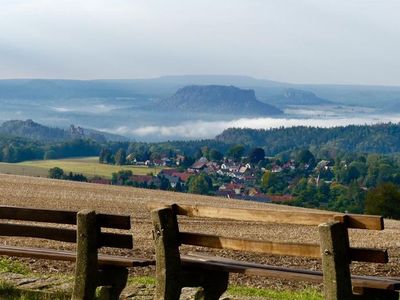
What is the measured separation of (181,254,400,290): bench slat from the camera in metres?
8.00

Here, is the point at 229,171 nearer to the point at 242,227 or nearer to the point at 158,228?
the point at 242,227

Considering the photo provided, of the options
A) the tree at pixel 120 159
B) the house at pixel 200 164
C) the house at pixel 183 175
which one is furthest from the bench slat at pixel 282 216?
the tree at pixel 120 159

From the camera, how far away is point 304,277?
8430 mm

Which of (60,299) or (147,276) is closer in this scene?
(60,299)

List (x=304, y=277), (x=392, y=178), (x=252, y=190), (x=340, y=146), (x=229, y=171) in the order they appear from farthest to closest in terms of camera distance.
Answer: (x=340, y=146), (x=229, y=171), (x=392, y=178), (x=252, y=190), (x=304, y=277)

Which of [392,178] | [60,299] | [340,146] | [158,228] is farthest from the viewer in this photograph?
[340,146]

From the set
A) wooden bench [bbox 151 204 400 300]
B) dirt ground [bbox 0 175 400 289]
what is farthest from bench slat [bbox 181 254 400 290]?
dirt ground [bbox 0 175 400 289]

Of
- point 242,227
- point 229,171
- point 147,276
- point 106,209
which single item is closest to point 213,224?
point 242,227

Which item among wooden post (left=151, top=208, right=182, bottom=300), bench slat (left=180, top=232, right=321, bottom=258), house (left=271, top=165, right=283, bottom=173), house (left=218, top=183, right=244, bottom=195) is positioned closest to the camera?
bench slat (left=180, top=232, right=321, bottom=258)

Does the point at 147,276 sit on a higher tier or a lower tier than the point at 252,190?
higher

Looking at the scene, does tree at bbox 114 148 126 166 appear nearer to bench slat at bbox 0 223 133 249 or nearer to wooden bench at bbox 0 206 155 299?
bench slat at bbox 0 223 133 249

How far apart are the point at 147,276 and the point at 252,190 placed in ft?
238

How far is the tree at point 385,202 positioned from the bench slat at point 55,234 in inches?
1519

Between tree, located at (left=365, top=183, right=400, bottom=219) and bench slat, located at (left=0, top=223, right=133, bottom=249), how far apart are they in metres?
38.6
